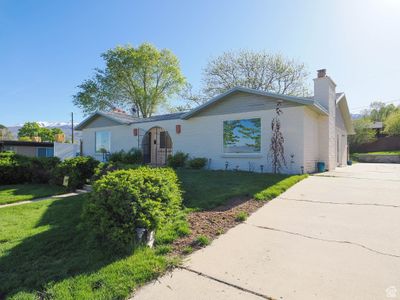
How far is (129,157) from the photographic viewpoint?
14.9 metres

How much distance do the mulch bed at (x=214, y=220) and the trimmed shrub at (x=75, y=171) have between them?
20.0 ft

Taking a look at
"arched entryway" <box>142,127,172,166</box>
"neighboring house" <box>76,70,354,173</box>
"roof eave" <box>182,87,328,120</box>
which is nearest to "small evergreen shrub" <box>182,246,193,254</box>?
"neighboring house" <box>76,70,354,173</box>

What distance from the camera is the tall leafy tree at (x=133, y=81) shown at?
30.7 metres

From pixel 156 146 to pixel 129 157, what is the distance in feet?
6.34

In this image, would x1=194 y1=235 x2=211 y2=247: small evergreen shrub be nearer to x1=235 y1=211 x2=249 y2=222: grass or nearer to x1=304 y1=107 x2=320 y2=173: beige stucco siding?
x1=235 y1=211 x2=249 y2=222: grass

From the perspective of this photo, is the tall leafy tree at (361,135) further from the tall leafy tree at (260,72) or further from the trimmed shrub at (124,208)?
the trimmed shrub at (124,208)

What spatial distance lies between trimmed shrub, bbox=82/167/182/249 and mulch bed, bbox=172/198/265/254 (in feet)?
1.60

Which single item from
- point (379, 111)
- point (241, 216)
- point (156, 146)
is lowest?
point (241, 216)

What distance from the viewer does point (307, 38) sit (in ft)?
40.9

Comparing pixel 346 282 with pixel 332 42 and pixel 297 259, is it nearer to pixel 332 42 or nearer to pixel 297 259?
pixel 297 259

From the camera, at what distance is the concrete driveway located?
2486 mm

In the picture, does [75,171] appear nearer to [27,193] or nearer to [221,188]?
[27,193]

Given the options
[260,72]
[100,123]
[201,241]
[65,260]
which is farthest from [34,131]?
[201,241]

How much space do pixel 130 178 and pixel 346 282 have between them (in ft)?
9.57
